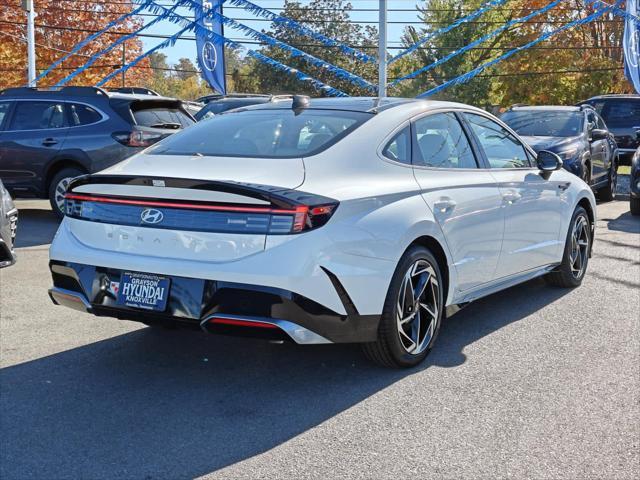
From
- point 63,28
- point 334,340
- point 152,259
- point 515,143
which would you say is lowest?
point 334,340

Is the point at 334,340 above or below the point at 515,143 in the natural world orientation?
below

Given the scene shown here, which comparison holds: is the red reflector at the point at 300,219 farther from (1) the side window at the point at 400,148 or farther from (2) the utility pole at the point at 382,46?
(2) the utility pole at the point at 382,46

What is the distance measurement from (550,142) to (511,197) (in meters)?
7.35

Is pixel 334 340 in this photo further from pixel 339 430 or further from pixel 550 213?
pixel 550 213

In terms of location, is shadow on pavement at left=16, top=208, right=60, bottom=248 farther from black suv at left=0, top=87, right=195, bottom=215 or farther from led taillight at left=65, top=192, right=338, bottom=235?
led taillight at left=65, top=192, right=338, bottom=235

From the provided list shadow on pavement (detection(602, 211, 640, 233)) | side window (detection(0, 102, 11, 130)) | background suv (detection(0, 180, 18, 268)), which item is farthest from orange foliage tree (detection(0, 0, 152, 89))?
background suv (detection(0, 180, 18, 268))

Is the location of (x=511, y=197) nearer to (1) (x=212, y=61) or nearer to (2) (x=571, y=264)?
(2) (x=571, y=264)

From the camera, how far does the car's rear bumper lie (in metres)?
4.25

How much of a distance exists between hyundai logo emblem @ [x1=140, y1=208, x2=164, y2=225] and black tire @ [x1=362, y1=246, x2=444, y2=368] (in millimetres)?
1349

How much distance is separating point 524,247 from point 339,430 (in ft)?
9.23

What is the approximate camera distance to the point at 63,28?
1419 inches

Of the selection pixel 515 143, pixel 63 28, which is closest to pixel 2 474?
pixel 515 143

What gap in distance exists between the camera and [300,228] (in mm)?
4246

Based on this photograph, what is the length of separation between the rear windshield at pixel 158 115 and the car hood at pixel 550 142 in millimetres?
5228
